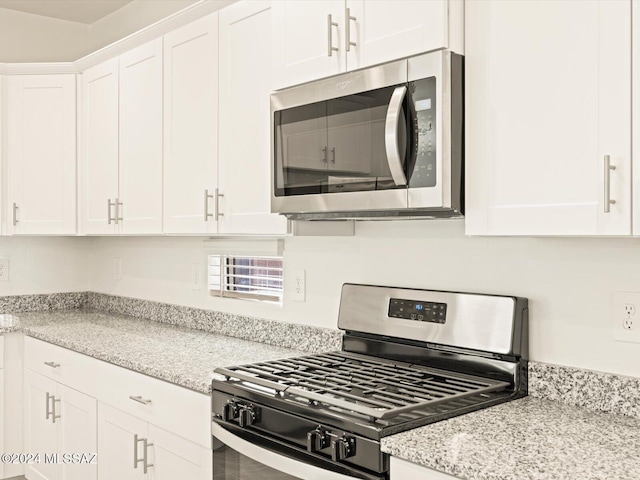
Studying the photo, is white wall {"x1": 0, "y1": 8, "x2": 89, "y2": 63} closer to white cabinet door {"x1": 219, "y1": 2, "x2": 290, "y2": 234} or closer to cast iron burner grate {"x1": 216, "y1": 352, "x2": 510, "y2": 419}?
white cabinet door {"x1": 219, "y1": 2, "x2": 290, "y2": 234}

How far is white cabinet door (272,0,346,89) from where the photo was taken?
1953 millimetres

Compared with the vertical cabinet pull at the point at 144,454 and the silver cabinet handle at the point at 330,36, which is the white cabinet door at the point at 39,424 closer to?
the vertical cabinet pull at the point at 144,454

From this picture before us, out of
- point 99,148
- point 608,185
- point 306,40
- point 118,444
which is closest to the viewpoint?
point 608,185

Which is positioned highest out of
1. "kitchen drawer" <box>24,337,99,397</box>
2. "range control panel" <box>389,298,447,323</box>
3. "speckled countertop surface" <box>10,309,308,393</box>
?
"range control panel" <box>389,298,447,323</box>

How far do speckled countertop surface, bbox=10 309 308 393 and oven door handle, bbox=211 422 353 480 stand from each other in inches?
6.5

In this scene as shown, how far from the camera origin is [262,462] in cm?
179

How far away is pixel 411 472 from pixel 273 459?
18.3 inches

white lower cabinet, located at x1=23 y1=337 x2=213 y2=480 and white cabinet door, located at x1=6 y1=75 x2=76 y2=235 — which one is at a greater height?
white cabinet door, located at x1=6 y1=75 x2=76 y2=235

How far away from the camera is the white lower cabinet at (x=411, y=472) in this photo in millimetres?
1374

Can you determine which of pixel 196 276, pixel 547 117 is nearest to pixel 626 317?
pixel 547 117

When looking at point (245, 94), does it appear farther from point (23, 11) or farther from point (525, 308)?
point (23, 11)

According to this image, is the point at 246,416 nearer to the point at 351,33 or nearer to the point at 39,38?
the point at 351,33

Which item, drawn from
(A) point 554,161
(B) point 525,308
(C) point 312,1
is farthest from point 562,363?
(C) point 312,1

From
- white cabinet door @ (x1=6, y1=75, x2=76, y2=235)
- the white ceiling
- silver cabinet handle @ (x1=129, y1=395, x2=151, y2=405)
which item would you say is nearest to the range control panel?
silver cabinet handle @ (x1=129, y1=395, x2=151, y2=405)
